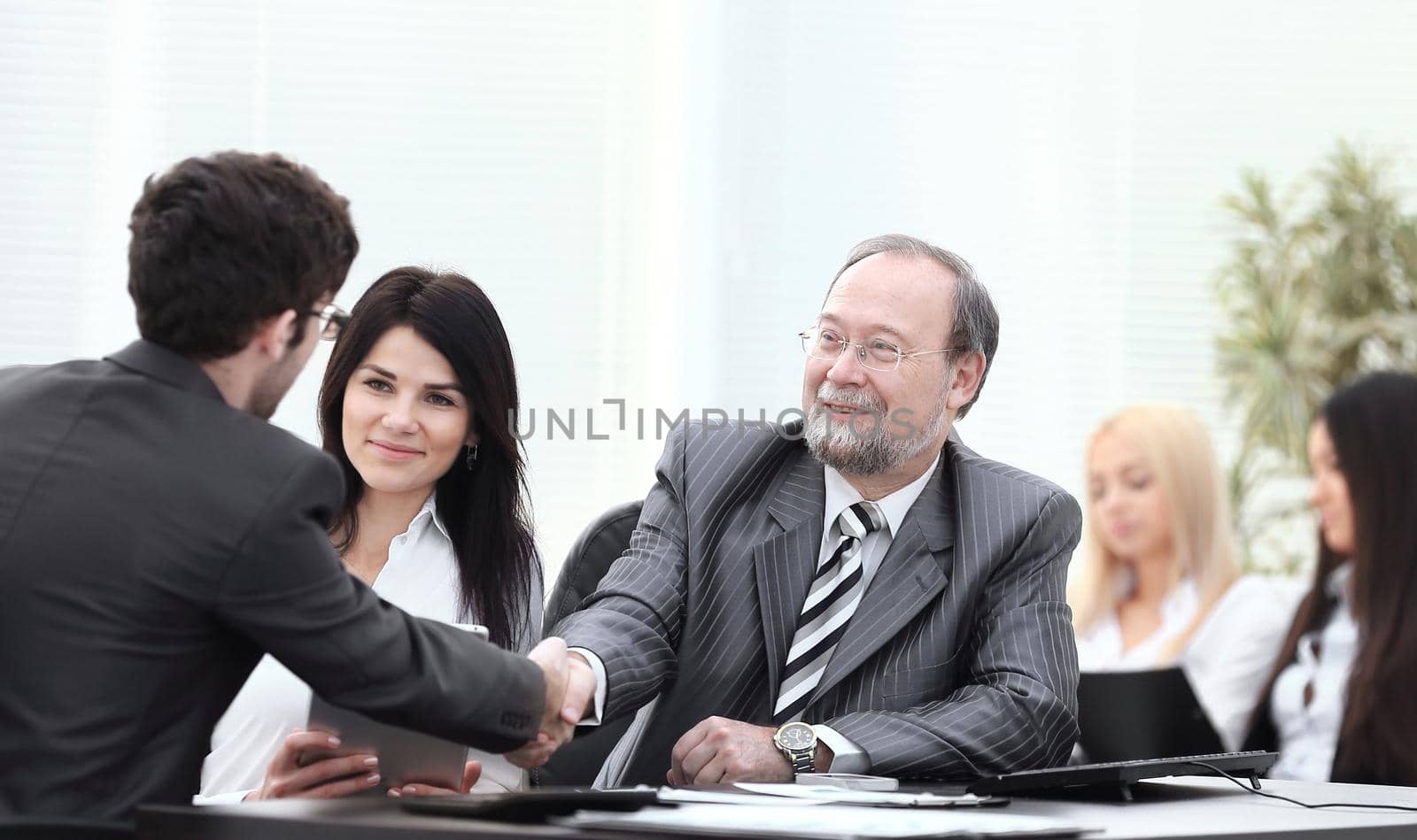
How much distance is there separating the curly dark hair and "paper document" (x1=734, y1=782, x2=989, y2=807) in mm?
764

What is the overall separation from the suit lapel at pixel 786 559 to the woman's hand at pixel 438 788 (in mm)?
582

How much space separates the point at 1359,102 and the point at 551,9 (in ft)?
10.2

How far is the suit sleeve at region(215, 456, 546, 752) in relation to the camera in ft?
4.40

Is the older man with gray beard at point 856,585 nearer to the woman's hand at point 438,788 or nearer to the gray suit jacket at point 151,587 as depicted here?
the woman's hand at point 438,788

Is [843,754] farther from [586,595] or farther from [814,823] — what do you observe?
[814,823]

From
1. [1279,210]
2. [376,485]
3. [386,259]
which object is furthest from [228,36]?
[1279,210]

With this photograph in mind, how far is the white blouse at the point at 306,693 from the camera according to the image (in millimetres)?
1941

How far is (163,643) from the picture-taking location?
4.40ft

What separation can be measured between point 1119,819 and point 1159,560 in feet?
9.01

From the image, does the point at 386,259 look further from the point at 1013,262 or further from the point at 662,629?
the point at 662,629

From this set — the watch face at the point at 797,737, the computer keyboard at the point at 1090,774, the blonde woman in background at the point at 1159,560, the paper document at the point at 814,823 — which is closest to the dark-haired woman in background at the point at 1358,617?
the blonde woman in background at the point at 1159,560

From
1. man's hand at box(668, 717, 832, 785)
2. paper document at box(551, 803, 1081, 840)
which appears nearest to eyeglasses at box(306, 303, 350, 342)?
paper document at box(551, 803, 1081, 840)

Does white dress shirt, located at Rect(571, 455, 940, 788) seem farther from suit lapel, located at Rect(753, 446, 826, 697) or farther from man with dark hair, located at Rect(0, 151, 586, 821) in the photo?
man with dark hair, located at Rect(0, 151, 586, 821)

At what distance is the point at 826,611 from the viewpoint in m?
2.27
